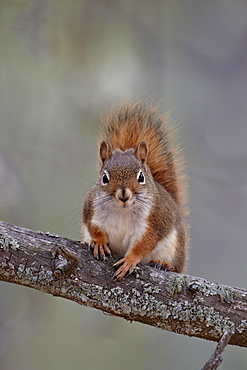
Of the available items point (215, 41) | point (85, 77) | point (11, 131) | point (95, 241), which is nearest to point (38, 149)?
point (11, 131)

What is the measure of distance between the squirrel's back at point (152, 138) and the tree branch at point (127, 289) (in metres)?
0.87

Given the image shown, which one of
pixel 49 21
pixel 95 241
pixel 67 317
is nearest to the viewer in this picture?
pixel 95 241

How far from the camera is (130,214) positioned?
2281mm

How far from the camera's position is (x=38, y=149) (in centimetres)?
387

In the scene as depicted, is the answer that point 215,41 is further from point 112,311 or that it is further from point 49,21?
point 112,311

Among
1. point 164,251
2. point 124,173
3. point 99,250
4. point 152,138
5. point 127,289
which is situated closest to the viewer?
point 127,289

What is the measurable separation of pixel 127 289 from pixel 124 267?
0.09m

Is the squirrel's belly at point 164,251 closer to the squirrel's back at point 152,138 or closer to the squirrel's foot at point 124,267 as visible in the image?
→ the squirrel's foot at point 124,267

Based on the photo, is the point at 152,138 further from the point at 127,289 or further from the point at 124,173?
the point at 127,289

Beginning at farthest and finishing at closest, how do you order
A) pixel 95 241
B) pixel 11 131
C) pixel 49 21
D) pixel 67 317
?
1. pixel 11 131
2. pixel 67 317
3. pixel 49 21
4. pixel 95 241

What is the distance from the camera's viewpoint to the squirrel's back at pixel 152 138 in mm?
2682

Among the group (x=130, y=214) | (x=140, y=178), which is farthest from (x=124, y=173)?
(x=130, y=214)

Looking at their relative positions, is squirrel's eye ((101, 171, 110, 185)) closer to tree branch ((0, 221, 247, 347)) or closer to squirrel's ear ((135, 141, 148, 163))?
squirrel's ear ((135, 141, 148, 163))

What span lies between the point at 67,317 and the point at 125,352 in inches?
19.5
